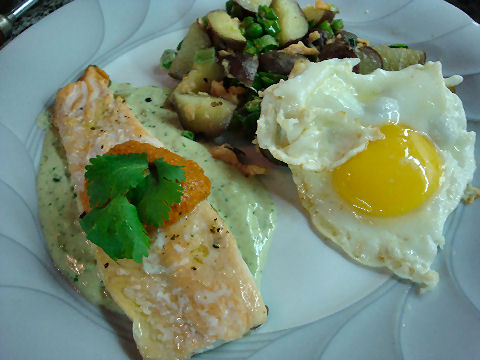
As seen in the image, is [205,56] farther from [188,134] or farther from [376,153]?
[376,153]

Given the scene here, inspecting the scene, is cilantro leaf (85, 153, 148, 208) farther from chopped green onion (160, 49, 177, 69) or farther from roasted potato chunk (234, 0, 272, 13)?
roasted potato chunk (234, 0, 272, 13)

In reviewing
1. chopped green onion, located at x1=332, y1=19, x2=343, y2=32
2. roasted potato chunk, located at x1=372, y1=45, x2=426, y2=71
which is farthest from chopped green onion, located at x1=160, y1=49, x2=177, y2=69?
roasted potato chunk, located at x1=372, y1=45, x2=426, y2=71

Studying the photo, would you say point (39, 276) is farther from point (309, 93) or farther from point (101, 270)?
point (309, 93)

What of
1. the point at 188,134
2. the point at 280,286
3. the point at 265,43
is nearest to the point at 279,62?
the point at 265,43

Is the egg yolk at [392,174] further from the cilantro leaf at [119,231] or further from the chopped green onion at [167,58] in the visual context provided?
the chopped green onion at [167,58]

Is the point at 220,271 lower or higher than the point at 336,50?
lower

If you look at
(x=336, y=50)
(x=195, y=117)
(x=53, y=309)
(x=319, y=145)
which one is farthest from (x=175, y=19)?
(x=53, y=309)
